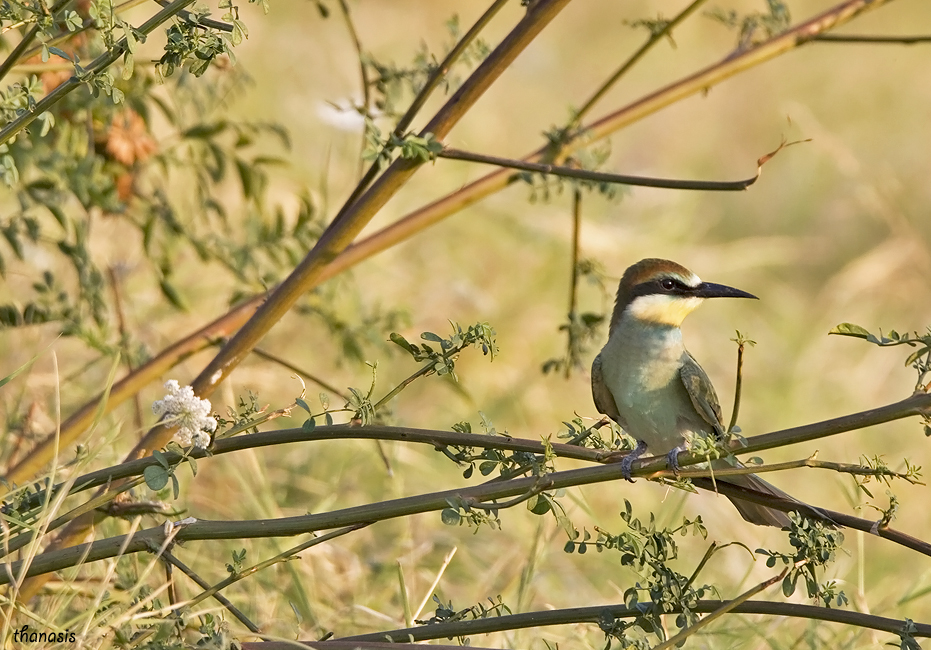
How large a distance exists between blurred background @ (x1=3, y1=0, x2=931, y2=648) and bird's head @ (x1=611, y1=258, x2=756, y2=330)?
6.3 inches

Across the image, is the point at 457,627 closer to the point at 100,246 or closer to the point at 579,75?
the point at 100,246

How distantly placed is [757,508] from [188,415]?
120 cm

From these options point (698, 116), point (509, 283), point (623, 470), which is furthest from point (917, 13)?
point (623, 470)

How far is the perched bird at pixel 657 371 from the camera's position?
265 cm

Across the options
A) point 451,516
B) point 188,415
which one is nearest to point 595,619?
point 451,516

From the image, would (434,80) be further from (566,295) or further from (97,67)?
(566,295)

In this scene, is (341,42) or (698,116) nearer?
(341,42)

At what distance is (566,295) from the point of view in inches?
229

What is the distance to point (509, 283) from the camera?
232 inches

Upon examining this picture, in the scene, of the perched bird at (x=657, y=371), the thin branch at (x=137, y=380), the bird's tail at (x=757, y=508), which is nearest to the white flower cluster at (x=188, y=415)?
the thin branch at (x=137, y=380)

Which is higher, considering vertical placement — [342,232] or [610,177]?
[610,177]

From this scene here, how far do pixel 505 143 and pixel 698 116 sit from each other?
2.44 metres

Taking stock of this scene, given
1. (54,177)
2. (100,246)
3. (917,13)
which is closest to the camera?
(54,177)

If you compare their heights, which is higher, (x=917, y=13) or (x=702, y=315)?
(x=917, y=13)
